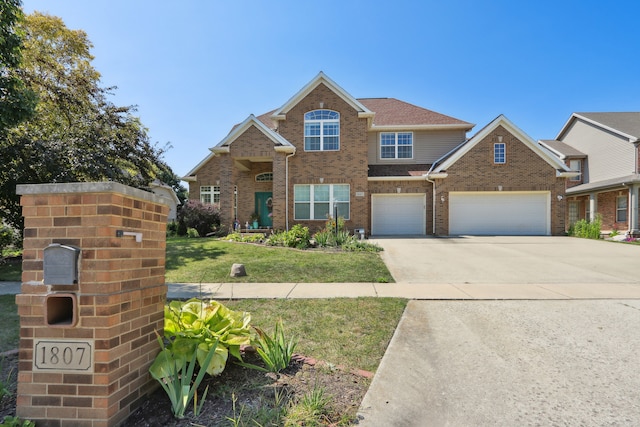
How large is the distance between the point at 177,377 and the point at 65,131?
1292cm

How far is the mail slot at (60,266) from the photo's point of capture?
2221 millimetres

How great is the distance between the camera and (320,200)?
59.0 feet

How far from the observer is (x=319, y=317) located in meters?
4.90

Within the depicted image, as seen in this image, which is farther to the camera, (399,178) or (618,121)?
(618,121)

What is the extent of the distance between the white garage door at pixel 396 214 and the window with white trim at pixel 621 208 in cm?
1363

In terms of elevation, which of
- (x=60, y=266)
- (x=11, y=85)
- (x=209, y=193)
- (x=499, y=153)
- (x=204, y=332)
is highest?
(x=499, y=153)

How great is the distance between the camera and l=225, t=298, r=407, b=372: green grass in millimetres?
3615

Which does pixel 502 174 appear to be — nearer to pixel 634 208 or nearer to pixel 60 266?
pixel 634 208

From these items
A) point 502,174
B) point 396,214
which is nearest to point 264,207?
point 396,214

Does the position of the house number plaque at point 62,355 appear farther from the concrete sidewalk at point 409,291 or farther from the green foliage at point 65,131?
the green foliage at point 65,131

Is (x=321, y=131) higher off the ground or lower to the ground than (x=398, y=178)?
higher

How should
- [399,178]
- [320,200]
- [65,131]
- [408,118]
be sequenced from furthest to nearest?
[408,118] → [399,178] → [320,200] → [65,131]

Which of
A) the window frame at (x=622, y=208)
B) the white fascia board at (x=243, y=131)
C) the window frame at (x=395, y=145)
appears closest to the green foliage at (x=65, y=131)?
the white fascia board at (x=243, y=131)

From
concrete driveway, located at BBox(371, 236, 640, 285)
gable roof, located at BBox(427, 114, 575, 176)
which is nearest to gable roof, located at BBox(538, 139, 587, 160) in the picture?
gable roof, located at BBox(427, 114, 575, 176)
